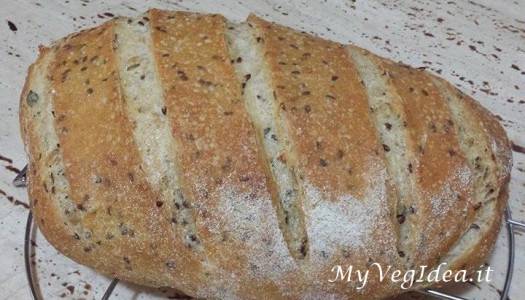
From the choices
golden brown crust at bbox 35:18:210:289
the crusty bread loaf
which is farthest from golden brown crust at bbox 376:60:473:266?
golden brown crust at bbox 35:18:210:289

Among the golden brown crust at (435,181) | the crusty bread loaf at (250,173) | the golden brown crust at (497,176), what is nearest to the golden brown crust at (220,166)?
the crusty bread loaf at (250,173)

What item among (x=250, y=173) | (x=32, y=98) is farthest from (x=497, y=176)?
(x=32, y=98)

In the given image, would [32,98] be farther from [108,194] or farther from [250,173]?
[250,173]

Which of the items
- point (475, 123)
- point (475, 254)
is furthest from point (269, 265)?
point (475, 123)

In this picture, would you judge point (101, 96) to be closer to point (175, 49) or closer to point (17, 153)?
point (175, 49)

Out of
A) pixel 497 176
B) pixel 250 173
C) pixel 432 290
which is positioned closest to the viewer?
pixel 250 173

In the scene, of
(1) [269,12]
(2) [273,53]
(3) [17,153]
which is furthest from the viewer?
(1) [269,12]

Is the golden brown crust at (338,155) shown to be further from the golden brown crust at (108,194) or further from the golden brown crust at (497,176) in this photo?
the golden brown crust at (108,194)

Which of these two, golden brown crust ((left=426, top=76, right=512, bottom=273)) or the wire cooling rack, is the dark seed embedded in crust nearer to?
the wire cooling rack

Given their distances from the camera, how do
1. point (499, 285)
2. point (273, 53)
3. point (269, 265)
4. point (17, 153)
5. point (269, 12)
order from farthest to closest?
point (269, 12)
point (17, 153)
point (499, 285)
point (273, 53)
point (269, 265)
